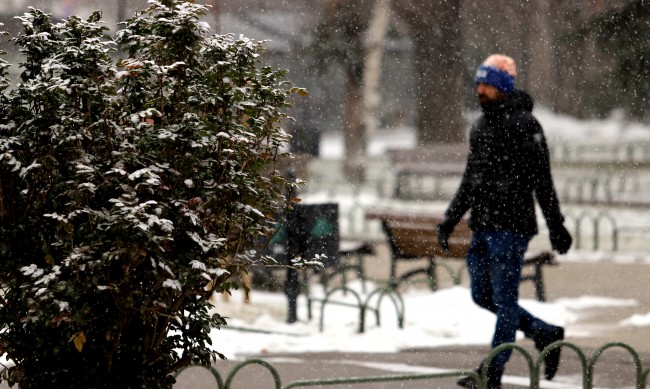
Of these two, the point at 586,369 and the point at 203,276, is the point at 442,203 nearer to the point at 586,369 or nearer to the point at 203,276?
the point at 586,369

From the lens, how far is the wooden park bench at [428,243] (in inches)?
390

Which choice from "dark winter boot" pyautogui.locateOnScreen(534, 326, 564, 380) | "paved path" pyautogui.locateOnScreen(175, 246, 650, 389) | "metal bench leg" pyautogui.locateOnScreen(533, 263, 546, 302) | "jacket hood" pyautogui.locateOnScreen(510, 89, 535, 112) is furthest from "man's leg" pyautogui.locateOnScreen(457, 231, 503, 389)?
"metal bench leg" pyautogui.locateOnScreen(533, 263, 546, 302)

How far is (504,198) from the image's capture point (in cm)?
678

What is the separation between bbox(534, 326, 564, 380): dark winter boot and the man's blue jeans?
0.05 meters

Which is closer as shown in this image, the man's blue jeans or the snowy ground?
the man's blue jeans

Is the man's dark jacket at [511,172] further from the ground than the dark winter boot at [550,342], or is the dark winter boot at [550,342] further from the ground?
the man's dark jacket at [511,172]

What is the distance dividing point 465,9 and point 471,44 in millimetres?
1573

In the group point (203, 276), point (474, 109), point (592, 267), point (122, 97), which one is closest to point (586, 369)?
point (203, 276)

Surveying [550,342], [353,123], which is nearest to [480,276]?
[550,342]

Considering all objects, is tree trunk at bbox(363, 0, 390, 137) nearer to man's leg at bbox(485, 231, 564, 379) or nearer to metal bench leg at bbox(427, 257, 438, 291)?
metal bench leg at bbox(427, 257, 438, 291)

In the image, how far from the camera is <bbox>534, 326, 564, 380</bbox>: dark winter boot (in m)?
7.04

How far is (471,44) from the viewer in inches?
1159

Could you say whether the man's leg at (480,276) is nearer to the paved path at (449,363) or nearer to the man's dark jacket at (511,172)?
the man's dark jacket at (511,172)

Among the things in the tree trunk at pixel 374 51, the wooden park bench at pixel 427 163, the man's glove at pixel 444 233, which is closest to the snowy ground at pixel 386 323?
the man's glove at pixel 444 233
